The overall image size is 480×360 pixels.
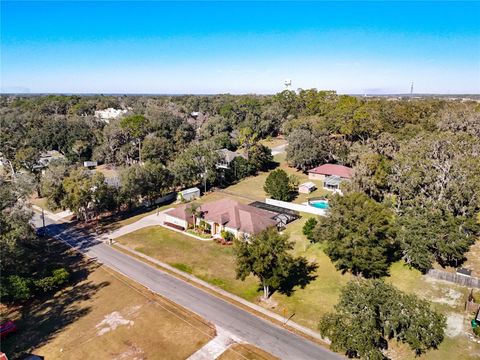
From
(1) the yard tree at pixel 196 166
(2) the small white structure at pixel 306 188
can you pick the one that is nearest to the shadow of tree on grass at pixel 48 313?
(1) the yard tree at pixel 196 166

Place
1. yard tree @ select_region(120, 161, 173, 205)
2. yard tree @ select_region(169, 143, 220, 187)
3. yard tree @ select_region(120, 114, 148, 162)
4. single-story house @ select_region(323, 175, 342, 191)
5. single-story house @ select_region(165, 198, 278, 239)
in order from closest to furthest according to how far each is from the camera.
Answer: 1. single-story house @ select_region(165, 198, 278, 239)
2. yard tree @ select_region(120, 161, 173, 205)
3. yard tree @ select_region(169, 143, 220, 187)
4. single-story house @ select_region(323, 175, 342, 191)
5. yard tree @ select_region(120, 114, 148, 162)

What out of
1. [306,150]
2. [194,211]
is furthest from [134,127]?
[194,211]

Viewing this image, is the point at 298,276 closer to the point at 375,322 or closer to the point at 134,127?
the point at 375,322

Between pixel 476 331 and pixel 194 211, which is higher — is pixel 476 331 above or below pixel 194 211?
below

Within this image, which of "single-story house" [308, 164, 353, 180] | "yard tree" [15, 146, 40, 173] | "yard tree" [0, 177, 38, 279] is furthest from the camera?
"single-story house" [308, 164, 353, 180]

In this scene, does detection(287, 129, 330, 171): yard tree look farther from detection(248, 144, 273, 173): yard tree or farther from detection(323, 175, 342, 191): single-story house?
detection(323, 175, 342, 191): single-story house

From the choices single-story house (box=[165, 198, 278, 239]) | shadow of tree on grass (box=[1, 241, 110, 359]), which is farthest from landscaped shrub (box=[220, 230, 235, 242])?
shadow of tree on grass (box=[1, 241, 110, 359])

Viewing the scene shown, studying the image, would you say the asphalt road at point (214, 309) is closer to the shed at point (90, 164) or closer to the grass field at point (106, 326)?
the grass field at point (106, 326)
